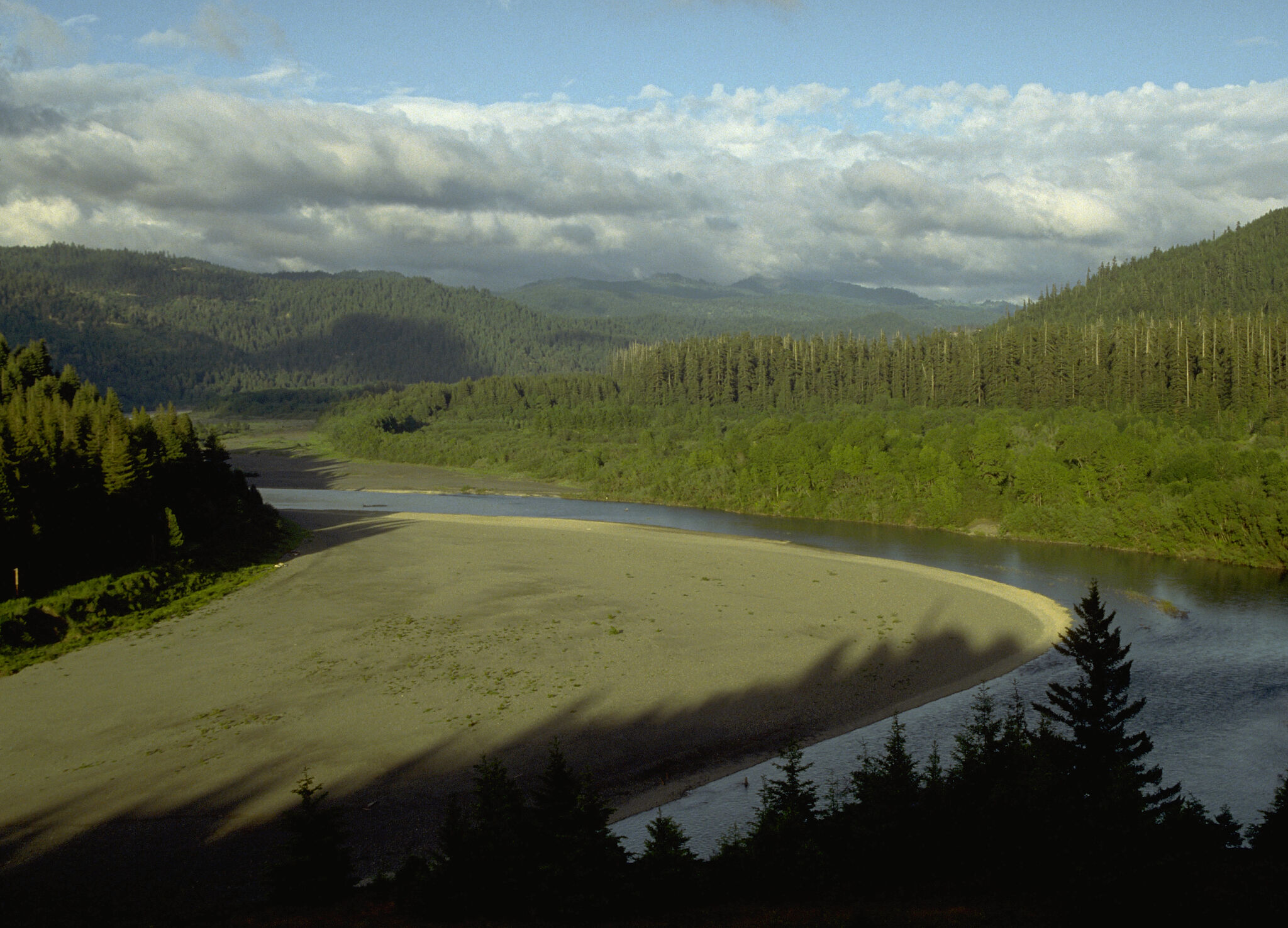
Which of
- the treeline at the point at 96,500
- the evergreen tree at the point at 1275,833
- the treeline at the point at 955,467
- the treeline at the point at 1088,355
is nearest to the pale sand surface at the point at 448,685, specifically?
the treeline at the point at 96,500

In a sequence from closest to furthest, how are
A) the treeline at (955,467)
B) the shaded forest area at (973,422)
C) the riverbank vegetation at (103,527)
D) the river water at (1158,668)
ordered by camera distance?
the river water at (1158,668), the riverbank vegetation at (103,527), the treeline at (955,467), the shaded forest area at (973,422)

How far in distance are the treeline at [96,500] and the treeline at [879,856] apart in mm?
22950

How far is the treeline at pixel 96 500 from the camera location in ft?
106

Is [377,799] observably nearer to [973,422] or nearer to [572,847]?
[572,847]

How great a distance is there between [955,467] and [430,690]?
5171 cm

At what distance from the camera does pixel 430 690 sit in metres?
26.5

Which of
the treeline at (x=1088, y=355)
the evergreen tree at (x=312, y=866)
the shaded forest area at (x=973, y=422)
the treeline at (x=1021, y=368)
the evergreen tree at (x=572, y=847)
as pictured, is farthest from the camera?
the treeline at (x=1088, y=355)

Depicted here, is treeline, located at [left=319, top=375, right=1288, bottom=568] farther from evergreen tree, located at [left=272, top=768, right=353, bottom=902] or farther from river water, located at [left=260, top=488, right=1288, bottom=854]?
evergreen tree, located at [left=272, top=768, right=353, bottom=902]

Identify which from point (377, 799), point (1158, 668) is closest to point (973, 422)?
point (1158, 668)

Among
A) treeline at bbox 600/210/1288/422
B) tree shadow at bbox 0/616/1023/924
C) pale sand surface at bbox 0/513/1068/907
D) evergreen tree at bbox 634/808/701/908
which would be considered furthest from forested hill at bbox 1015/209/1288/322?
evergreen tree at bbox 634/808/701/908

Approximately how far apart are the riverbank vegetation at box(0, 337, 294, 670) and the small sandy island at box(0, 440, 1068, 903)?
6.58 feet

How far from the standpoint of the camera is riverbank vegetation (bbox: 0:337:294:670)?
104 ft

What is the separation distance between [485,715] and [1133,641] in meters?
23.6

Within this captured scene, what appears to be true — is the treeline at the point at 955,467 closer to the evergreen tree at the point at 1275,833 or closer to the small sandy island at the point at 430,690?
the small sandy island at the point at 430,690
